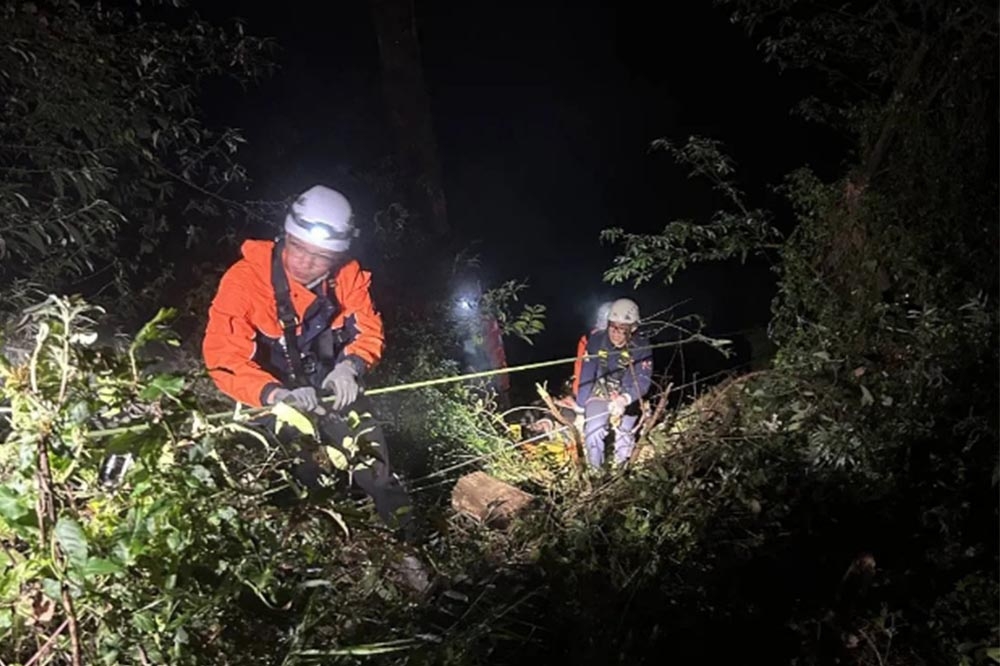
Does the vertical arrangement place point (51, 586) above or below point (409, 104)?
below

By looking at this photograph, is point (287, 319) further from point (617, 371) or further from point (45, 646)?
point (617, 371)

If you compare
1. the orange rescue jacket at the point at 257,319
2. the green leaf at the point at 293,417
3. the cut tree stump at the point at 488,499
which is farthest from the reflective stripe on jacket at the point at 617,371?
the green leaf at the point at 293,417

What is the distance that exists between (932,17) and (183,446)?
5361 millimetres

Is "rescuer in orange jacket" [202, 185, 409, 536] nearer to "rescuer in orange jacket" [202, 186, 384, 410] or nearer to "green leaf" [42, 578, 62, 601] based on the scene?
"rescuer in orange jacket" [202, 186, 384, 410]

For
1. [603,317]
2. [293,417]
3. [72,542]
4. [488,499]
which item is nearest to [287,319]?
[488,499]

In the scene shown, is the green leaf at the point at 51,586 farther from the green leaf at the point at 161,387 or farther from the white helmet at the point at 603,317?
the white helmet at the point at 603,317

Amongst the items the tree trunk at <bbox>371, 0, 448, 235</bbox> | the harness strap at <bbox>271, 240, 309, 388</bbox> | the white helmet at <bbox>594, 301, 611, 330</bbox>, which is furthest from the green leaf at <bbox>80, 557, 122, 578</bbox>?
the tree trunk at <bbox>371, 0, 448, 235</bbox>

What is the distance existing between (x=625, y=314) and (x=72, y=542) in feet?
16.9

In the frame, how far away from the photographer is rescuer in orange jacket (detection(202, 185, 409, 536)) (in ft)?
11.7

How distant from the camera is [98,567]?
5.29 feet

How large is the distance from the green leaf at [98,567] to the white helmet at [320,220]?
230 centimetres

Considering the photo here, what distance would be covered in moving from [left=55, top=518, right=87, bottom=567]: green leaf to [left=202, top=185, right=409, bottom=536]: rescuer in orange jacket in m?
1.81

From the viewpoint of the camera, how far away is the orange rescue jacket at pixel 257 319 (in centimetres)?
349

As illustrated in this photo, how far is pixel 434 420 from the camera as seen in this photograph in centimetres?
670
